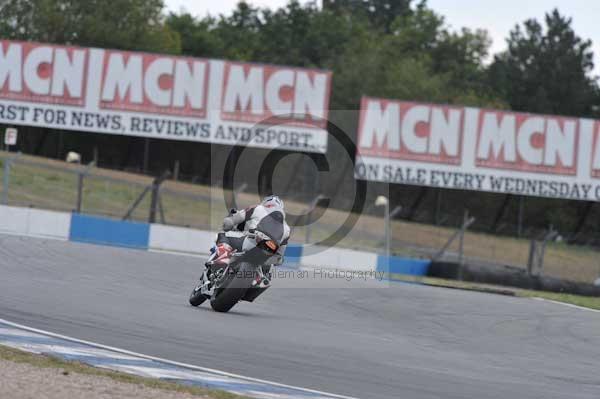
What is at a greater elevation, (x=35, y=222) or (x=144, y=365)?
(x=35, y=222)

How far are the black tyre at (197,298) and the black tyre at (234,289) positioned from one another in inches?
10.6

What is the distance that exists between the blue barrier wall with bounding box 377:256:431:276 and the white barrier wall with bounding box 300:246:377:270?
20cm

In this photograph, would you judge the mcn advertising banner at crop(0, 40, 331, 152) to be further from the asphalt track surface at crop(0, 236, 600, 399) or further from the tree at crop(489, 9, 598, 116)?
the tree at crop(489, 9, 598, 116)

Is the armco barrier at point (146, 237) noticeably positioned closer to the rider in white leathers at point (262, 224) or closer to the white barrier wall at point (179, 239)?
the white barrier wall at point (179, 239)

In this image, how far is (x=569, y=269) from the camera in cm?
3422

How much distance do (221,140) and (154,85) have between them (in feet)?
9.82

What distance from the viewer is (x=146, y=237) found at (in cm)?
2519

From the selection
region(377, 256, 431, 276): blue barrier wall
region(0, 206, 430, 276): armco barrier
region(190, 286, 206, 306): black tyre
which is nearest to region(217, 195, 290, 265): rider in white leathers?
region(190, 286, 206, 306): black tyre

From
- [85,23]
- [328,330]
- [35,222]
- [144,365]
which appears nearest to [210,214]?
[35,222]

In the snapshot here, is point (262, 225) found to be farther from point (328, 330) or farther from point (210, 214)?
point (210, 214)

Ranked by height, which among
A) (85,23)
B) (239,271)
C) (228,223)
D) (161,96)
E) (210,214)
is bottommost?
(239,271)

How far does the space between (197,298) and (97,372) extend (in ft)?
16.9

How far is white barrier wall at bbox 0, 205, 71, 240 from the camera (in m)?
24.4

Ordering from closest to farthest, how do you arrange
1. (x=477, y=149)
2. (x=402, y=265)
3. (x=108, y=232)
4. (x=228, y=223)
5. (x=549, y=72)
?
(x=228, y=223)
(x=108, y=232)
(x=402, y=265)
(x=477, y=149)
(x=549, y=72)
